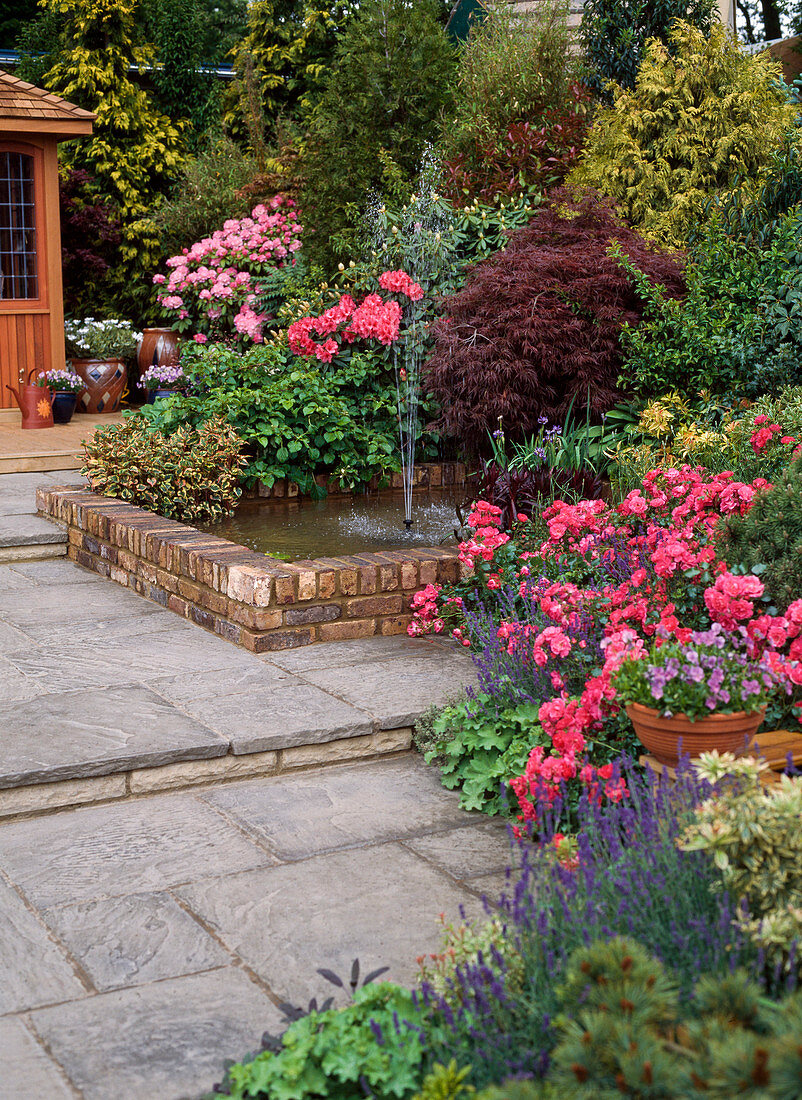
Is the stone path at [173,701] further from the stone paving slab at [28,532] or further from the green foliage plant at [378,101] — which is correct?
the green foliage plant at [378,101]

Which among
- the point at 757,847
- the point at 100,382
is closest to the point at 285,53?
the point at 100,382

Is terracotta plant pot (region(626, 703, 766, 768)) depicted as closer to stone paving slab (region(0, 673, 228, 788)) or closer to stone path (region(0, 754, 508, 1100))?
stone path (region(0, 754, 508, 1100))

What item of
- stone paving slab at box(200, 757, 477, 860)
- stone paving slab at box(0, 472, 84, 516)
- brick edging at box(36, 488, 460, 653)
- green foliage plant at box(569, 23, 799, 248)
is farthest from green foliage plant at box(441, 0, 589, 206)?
stone paving slab at box(200, 757, 477, 860)

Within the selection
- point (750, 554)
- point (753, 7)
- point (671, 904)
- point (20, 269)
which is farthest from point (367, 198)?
point (753, 7)

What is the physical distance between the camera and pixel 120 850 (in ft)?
9.36

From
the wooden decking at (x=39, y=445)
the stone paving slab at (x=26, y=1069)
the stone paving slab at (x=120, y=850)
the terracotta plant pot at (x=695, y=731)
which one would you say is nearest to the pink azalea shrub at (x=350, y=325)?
the wooden decking at (x=39, y=445)

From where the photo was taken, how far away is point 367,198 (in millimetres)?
8773

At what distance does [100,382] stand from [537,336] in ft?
17.5

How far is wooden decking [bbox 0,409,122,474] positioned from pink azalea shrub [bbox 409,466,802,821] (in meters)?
3.57

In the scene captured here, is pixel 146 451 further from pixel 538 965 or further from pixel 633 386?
pixel 538 965

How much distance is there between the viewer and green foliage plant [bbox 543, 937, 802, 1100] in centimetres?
134

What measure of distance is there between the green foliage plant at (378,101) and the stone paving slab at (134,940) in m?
6.98

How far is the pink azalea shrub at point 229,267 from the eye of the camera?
945cm

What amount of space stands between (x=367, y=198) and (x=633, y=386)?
339cm
